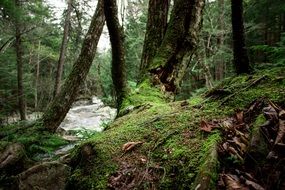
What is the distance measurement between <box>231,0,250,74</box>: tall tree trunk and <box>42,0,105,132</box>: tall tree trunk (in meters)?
4.20

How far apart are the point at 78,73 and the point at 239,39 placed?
456 cm

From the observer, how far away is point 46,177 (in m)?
3.15

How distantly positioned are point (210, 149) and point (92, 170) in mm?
1218

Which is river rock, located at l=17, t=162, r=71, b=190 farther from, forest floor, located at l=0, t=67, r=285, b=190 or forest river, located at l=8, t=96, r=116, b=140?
forest river, located at l=8, t=96, r=116, b=140

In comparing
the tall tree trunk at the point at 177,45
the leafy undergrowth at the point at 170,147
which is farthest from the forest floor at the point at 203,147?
the tall tree trunk at the point at 177,45

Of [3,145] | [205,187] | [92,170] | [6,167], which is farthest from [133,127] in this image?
[3,145]

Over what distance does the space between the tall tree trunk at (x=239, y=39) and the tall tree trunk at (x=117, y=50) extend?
6.94 feet

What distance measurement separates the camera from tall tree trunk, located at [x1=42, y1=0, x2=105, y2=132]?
7008 millimetres

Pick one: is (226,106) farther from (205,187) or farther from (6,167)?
(6,167)

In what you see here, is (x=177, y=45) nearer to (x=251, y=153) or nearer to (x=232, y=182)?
(x=251, y=153)

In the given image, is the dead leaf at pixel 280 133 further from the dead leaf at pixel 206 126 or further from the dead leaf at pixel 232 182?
the dead leaf at pixel 206 126

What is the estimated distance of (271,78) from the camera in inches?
120

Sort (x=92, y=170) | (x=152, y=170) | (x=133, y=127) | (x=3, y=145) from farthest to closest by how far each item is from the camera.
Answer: (x=3, y=145) < (x=133, y=127) < (x=92, y=170) < (x=152, y=170)

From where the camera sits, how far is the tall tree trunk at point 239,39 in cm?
334
